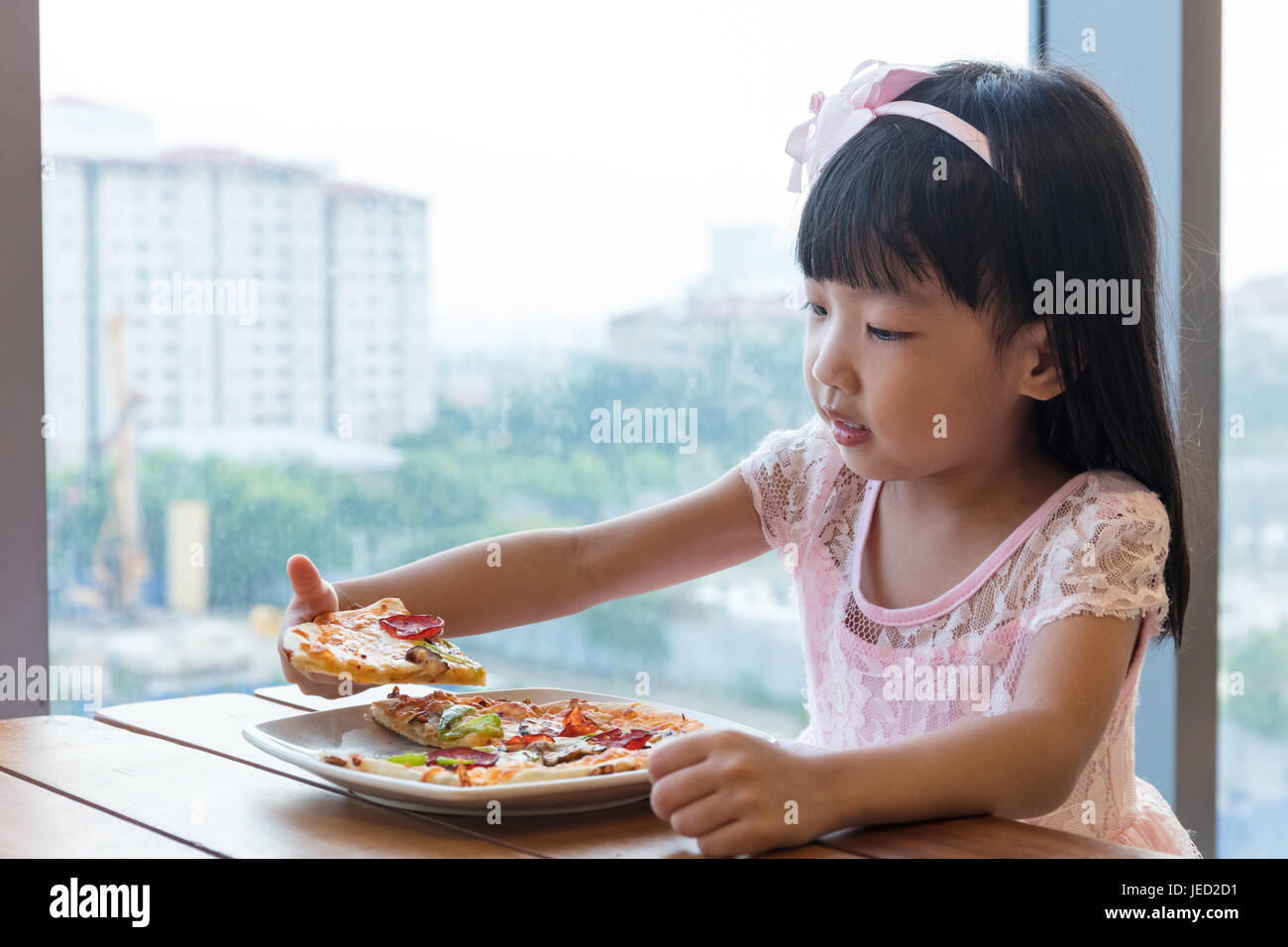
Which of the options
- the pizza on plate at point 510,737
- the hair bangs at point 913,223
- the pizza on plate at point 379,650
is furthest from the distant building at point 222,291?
the hair bangs at point 913,223

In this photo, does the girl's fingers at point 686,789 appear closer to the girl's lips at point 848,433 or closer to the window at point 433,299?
the girl's lips at point 848,433

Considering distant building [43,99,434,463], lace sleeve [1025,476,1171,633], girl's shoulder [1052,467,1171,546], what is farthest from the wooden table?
distant building [43,99,434,463]

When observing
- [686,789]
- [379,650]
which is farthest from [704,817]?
→ [379,650]

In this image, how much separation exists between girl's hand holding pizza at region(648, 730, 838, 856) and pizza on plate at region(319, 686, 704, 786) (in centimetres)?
8

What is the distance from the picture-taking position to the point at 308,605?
45.0 inches

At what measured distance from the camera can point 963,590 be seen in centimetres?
126

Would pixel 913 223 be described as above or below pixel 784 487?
above

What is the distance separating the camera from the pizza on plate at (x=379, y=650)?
3.18 feet

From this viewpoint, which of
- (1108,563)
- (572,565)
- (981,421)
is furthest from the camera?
(572,565)

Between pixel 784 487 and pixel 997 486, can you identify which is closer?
pixel 997 486

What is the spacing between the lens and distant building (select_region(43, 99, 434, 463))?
6.14ft

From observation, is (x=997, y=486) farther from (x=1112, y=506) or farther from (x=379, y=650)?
(x=379, y=650)

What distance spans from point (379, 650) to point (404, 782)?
211 mm
